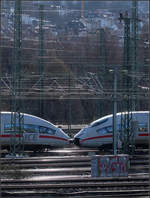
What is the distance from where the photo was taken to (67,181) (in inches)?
467

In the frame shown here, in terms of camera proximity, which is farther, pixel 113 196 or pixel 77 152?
pixel 77 152

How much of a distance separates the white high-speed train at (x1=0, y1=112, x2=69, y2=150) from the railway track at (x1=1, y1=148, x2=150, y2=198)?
341 cm

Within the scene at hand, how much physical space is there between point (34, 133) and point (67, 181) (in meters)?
6.99

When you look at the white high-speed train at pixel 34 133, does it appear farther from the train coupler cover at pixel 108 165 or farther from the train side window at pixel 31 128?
A: the train coupler cover at pixel 108 165

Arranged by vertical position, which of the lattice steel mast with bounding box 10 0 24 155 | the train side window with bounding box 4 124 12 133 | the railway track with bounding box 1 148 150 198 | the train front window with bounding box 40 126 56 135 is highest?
the lattice steel mast with bounding box 10 0 24 155

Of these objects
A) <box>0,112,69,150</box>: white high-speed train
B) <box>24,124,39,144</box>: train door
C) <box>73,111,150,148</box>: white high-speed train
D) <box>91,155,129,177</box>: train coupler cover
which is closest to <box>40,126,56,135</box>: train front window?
<box>0,112,69,150</box>: white high-speed train

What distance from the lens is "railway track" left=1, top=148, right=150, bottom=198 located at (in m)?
10.4

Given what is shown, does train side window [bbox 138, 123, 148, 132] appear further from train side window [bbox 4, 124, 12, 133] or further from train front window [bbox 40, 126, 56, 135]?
train side window [bbox 4, 124, 12, 133]

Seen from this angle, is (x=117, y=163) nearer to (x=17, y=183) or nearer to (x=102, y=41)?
(x=17, y=183)

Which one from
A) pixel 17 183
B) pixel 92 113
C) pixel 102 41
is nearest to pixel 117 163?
pixel 17 183

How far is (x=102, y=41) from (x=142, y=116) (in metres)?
7.24

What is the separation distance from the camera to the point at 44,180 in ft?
38.8

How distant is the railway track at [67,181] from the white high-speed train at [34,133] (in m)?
3.41

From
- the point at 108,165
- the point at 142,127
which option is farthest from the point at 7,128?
the point at 108,165
